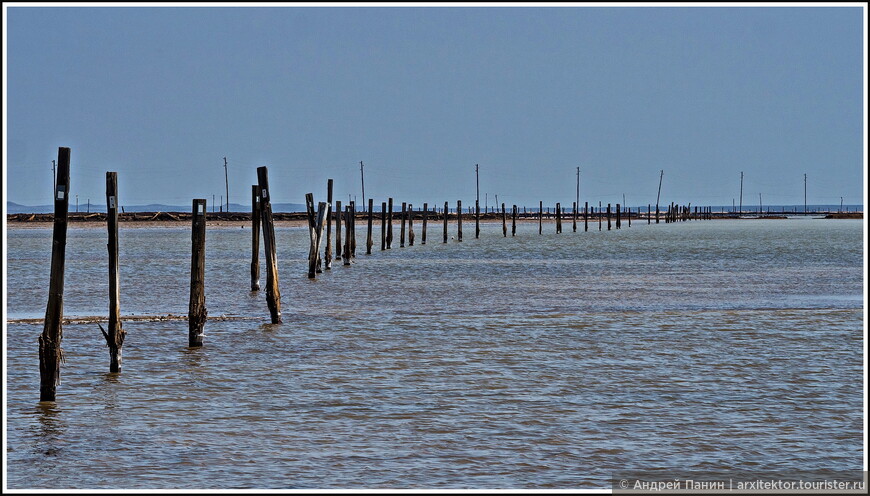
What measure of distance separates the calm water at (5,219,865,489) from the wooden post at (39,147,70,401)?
0.86 feet

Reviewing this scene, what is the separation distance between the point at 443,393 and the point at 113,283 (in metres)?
3.74

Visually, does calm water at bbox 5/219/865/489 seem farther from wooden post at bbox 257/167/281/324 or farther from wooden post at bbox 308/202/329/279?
wooden post at bbox 308/202/329/279

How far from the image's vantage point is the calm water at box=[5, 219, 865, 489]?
7773 mm

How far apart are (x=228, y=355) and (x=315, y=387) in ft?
8.69

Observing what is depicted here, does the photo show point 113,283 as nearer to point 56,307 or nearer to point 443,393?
point 56,307

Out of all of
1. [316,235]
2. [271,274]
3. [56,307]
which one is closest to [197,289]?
[271,274]

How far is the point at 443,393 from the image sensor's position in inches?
409

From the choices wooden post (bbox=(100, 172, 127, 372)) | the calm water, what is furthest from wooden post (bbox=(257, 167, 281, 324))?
wooden post (bbox=(100, 172, 127, 372))

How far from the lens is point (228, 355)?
13102 mm

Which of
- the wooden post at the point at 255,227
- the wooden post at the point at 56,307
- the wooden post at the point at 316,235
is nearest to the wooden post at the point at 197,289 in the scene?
the wooden post at the point at 56,307

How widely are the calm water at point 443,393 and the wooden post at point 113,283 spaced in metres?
0.28

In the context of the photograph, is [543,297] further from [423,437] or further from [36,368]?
[423,437]

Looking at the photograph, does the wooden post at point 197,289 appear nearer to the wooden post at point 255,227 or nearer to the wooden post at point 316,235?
the wooden post at point 255,227

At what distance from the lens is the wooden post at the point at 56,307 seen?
9.95 meters
